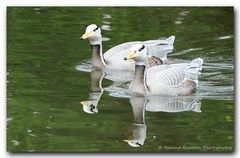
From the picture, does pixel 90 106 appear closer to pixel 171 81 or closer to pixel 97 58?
pixel 97 58

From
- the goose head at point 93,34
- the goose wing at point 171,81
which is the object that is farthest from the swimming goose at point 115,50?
the goose wing at point 171,81

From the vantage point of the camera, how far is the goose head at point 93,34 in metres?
5.46

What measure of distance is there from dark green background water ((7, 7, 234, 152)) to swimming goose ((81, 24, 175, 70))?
0.03 m

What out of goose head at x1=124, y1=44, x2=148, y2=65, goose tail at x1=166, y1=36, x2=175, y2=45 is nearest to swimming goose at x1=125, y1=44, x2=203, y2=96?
goose head at x1=124, y1=44, x2=148, y2=65

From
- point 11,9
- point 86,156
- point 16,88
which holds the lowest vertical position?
point 86,156

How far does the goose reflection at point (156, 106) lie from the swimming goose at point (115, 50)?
0.18 meters

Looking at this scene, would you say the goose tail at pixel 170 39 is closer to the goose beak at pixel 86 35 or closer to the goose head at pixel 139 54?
the goose head at pixel 139 54

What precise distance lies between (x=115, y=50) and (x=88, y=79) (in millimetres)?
200

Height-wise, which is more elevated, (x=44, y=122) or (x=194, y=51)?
(x=194, y=51)

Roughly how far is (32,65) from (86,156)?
0.54 meters

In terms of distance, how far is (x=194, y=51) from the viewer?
5461 millimetres

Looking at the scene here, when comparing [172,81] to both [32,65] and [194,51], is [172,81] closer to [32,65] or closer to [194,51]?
[194,51]

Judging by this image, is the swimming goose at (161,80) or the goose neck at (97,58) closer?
the swimming goose at (161,80)

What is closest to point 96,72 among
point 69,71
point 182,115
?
point 69,71
